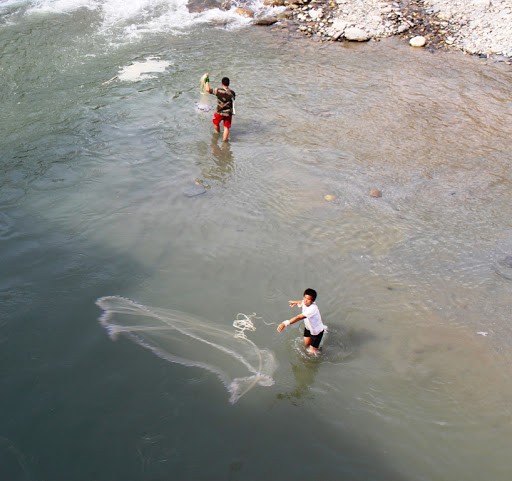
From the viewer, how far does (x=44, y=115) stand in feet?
43.7

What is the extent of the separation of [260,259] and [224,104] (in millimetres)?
4659

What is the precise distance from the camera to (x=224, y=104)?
1234 cm

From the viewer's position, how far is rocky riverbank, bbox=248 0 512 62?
701 inches

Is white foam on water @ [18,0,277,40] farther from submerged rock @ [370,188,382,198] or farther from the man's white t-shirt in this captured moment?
the man's white t-shirt

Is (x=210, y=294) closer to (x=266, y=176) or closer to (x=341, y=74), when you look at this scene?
(x=266, y=176)

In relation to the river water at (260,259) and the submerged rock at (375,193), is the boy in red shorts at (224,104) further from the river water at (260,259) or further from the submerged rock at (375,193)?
the submerged rock at (375,193)

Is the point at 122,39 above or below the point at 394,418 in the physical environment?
above

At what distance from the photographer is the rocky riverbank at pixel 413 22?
17.8 metres

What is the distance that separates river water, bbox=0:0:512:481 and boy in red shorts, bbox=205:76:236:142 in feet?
1.40

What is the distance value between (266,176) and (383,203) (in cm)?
260

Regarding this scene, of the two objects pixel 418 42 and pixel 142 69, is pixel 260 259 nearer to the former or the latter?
pixel 142 69

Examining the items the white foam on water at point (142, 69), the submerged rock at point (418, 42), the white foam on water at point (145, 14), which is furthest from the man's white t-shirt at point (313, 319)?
the white foam on water at point (145, 14)

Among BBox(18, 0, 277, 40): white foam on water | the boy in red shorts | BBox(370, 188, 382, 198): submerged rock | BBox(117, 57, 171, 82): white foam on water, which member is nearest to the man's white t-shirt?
BBox(370, 188, 382, 198): submerged rock

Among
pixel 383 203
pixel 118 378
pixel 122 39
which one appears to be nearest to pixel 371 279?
pixel 383 203
